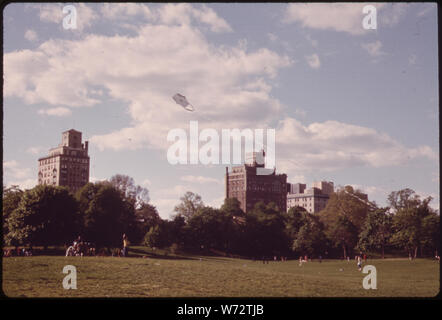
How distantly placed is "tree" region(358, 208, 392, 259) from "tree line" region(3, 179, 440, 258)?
1.5 inches

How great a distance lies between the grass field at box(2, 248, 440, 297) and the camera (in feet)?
38.0

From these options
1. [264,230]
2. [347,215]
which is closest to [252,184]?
[347,215]

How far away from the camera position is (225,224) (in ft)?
66.3

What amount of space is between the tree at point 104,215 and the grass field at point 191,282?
11.2 meters

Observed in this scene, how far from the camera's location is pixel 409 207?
17172 mm

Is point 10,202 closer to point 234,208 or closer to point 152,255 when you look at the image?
point 152,255

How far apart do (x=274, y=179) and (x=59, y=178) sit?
32.5ft

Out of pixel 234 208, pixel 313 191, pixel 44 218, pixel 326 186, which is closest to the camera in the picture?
pixel 326 186

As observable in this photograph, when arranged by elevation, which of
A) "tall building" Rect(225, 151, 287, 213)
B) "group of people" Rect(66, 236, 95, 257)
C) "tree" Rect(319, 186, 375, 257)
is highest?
"tall building" Rect(225, 151, 287, 213)

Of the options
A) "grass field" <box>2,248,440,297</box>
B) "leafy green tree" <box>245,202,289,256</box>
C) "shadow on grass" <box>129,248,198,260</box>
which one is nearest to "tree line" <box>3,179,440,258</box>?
"leafy green tree" <box>245,202,289,256</box>

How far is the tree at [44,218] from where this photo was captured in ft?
74.7

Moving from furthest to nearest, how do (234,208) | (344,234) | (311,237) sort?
(311,237)
(234,208)
(344,234)

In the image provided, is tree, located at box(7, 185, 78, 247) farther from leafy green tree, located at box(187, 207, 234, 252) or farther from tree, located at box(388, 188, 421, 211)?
tree, located at box(388, 188, 421, 211)

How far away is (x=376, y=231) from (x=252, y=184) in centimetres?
590
